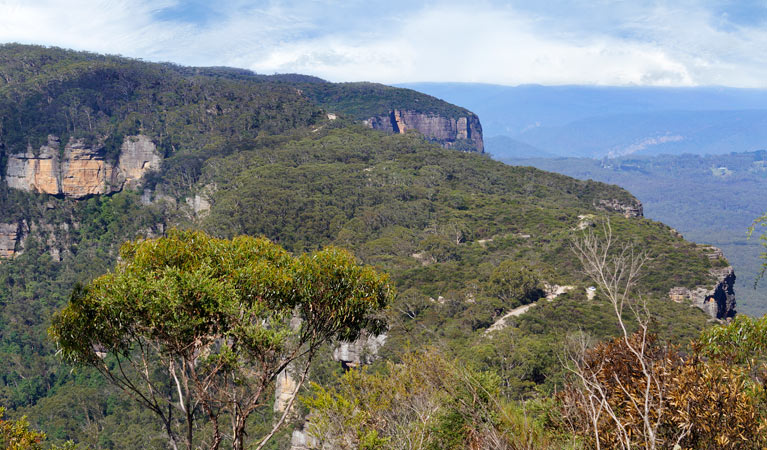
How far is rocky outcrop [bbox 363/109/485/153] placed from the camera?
164 metres

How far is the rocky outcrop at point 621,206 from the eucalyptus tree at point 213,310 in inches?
2709

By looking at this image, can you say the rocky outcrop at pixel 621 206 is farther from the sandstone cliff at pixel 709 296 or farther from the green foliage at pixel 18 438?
the green foliage at pixel 18 438

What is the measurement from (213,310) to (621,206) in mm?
73612

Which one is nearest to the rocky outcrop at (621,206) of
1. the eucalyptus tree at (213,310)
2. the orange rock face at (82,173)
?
the eucalyptus tree at (213,310)

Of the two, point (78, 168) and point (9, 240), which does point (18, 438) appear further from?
point (78, 168)

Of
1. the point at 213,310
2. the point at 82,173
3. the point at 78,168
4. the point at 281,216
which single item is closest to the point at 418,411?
the point at 213,310

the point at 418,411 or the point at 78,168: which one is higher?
the point at 418,411

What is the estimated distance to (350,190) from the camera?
64.8 m

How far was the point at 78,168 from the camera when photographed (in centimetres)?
8081

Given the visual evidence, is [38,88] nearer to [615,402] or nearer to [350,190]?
[350,190]

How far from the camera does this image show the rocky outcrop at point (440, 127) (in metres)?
164

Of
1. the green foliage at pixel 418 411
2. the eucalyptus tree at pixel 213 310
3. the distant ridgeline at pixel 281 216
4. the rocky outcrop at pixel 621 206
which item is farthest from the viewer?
the rocky outcrop at pixel 621 206

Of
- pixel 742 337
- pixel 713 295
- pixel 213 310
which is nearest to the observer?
pixel 213 310

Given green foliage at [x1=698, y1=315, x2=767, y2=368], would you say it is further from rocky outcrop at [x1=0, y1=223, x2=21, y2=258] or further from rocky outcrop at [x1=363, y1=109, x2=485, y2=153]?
rocky outcrop at [x1=363, y1=109, x2=485, y2=153]
